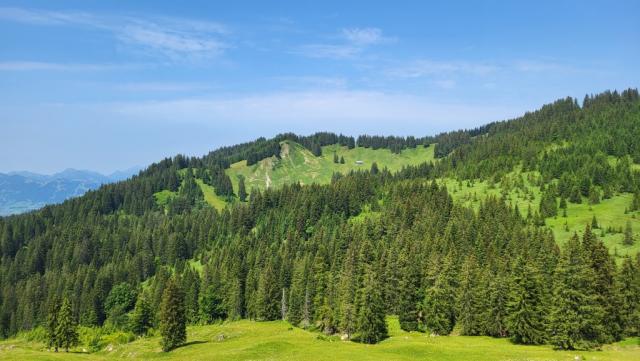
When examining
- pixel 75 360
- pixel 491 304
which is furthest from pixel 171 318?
pixel 491 304

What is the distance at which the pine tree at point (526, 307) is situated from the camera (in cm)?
7319

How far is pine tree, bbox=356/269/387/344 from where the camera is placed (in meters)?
83.1

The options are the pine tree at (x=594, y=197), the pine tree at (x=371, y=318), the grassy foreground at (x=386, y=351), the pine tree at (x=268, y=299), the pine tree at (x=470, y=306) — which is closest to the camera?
the grassy foreground at (x=386, y=351)

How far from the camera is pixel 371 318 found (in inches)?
3280

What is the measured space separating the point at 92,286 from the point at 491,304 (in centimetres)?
16140

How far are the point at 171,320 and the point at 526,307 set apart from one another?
208 feet

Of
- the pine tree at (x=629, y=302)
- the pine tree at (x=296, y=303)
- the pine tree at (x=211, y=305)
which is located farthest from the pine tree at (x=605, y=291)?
the pine tree at (x=211, y=305)

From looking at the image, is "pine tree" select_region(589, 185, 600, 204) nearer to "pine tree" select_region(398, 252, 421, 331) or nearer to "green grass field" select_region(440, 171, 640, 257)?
"green grass field" select_region(440, 171, 640, 257)

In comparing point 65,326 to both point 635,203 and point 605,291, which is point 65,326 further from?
point 635,203

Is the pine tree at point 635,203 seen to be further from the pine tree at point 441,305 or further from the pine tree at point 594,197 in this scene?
the pine tree at point 441,305

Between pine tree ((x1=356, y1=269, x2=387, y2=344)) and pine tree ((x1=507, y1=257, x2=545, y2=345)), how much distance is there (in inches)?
817

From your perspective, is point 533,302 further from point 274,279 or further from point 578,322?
point 274,279

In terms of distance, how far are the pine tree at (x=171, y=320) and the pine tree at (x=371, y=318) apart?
3508 cm

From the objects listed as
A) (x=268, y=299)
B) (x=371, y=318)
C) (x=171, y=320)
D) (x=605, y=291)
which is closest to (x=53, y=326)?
(x=171, y=320)
